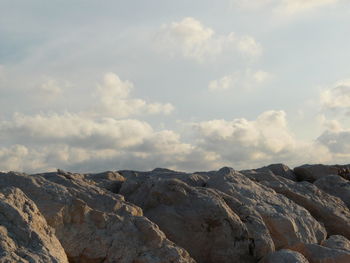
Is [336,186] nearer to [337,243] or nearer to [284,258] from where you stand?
[337,243]

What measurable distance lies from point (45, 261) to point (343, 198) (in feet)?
33.2

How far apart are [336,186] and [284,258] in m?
6.80

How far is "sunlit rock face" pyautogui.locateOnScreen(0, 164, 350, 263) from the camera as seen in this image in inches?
259

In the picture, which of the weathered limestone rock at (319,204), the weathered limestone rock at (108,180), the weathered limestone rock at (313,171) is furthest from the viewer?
the weathered limestone rock at (313,171)

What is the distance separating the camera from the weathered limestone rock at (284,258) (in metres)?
8.47

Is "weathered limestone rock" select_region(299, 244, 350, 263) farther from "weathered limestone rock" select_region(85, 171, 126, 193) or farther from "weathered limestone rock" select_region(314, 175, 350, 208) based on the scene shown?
"weathered limestone rock" select_region(314, 175, 350, 208)

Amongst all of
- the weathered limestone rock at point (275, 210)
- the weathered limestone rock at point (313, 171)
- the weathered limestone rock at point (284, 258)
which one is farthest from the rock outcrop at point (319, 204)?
the weathered limestone rock at point (313, 171)

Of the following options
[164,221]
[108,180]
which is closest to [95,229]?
[164,221]

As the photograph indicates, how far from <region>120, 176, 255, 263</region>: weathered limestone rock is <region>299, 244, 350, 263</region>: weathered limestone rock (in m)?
1.01

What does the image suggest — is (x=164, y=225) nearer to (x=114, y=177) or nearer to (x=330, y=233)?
(x=114, y=177)

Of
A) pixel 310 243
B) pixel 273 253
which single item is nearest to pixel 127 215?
pixel 273 253

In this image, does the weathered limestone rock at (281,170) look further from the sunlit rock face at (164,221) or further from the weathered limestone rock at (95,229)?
the weathered limestone rock at (95,229)

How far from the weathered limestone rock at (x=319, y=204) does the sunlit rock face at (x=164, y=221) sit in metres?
0.02

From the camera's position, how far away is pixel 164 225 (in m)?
8.84
